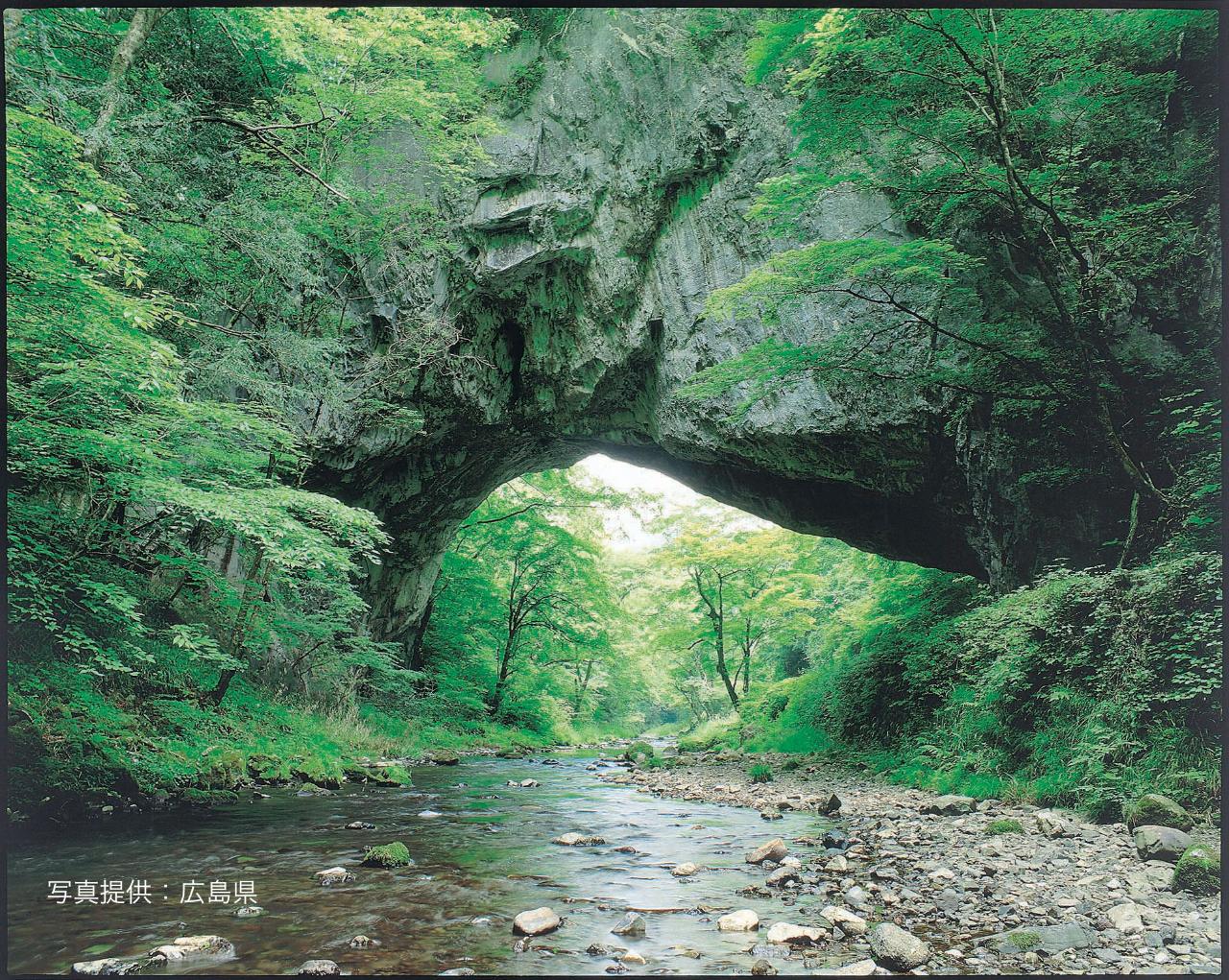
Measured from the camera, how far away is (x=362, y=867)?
3795 millimetres

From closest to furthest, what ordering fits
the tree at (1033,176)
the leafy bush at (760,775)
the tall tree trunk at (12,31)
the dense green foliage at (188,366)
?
1. the dense green foliage at (188,366)
2. the tall tree trunk at (12,31)
3. the tree at (1033,176)
4. the leafy bush at (760,775)

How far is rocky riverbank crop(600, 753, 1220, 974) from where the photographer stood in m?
2.52

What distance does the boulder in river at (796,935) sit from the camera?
8.91 feet

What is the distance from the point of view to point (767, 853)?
427 cm

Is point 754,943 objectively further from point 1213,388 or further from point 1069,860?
point 1213,388

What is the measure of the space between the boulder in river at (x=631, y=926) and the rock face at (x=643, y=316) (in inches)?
299

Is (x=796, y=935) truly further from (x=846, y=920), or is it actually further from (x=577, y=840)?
(x=577, y=840)

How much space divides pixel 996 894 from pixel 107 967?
3971mm

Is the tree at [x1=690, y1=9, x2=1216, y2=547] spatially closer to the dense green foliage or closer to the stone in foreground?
the stone in foreground

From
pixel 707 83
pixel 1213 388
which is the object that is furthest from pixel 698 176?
pixel 1213 388

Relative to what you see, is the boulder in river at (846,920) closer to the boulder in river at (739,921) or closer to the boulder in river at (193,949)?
the boulder in river at (739,921)

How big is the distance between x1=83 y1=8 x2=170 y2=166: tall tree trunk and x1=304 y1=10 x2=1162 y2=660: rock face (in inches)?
154

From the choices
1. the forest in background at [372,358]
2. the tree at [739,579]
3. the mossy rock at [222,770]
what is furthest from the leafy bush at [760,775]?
the mossy rock at [222,770]

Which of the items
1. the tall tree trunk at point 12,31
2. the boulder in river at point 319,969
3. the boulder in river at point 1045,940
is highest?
the tall tree trunk at point 12,31
